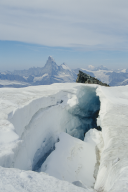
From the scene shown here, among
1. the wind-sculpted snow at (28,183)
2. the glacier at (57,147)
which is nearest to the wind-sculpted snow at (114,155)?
the glacier at (57,147)

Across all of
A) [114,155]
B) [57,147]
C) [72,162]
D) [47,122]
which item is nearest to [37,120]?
[47,122]

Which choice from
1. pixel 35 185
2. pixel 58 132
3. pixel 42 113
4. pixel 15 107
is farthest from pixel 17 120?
pixel 58 132

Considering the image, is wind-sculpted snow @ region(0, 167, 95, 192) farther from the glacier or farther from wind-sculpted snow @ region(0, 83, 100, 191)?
wind-sculpted snow @ region(0, 83, 100, 191)

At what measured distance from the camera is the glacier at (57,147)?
3.36 meters

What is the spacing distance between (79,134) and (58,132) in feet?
10.9

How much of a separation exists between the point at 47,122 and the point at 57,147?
178 centimetres

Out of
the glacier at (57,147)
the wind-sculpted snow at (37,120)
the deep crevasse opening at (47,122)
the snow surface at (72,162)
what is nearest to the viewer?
the glacier at (57,147)

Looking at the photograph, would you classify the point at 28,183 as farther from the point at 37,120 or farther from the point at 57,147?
the point at 57,147

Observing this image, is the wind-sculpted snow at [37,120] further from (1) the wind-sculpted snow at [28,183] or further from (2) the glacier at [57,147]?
(1) the wind-sculpted snow at [28,183]

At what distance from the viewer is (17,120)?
21.8 feet

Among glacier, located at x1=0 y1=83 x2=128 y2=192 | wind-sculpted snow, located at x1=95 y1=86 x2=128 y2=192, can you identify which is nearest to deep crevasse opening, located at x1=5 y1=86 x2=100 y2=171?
glacier, located at x1=0 y1=83 x2=128 y2=192

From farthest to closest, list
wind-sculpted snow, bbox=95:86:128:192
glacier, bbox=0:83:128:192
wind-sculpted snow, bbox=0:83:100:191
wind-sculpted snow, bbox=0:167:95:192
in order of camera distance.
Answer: wind-sculpted snow, bbox=0:83:100:191, wind-sculpted snow, bbox=95:86:128:192, glacier, bbox=0:83:128:192, wind-sculpted snow, bbox=0:167:95:192

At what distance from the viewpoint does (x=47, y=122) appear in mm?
10148

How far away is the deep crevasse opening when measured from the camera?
6.72m
